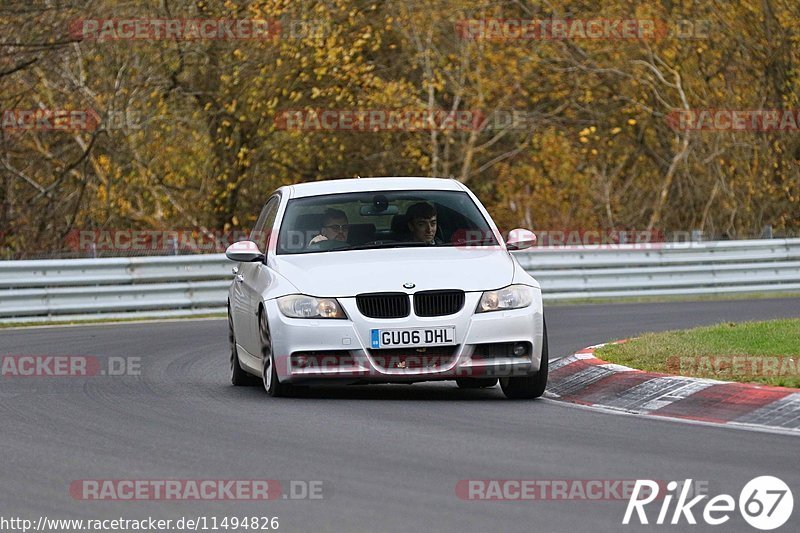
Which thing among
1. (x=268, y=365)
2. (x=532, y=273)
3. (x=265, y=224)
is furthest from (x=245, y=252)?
(x=532, y=273)

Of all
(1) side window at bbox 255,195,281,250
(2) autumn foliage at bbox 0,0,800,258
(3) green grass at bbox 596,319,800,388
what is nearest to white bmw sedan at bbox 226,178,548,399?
(1) side window at bbox 255,195,281,250

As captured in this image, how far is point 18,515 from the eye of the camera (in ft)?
22.2

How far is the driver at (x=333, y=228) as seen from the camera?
12.2m

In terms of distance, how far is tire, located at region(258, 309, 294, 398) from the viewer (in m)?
11.4

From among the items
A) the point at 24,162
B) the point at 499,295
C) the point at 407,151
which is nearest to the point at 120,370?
the point at 499,295

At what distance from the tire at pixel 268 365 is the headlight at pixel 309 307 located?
25 centimetres

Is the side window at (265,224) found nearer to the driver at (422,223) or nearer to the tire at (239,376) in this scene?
the tire at (239,376)

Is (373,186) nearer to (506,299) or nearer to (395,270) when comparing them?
(395,270)

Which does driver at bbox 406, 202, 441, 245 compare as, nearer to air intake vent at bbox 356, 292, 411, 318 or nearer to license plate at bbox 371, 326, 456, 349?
air intake vent at bbox 356, 292, 411, 318

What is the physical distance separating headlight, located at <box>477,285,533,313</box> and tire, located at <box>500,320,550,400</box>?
244 millimetres

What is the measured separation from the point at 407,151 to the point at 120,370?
18.4 meters

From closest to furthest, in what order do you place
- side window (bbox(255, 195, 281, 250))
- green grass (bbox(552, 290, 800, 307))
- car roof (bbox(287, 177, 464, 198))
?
car roof (bbox(287, 177, 464, 198))
side window (bbox(255, 195, 281, 250))
green grass (bbox(552, 290, 800, 307))

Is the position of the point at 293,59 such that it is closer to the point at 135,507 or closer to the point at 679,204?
the point at 679,204

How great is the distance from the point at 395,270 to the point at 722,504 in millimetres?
4789
